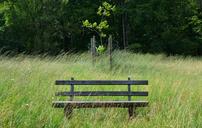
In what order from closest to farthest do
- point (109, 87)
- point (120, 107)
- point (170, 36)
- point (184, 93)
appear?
point (120, 107) < point (184, 93) < point (109, 87) < point (170, 36)

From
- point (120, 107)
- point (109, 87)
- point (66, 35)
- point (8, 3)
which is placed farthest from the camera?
point (66, 35)

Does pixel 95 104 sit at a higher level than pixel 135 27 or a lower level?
higher

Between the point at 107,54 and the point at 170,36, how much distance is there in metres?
19.5

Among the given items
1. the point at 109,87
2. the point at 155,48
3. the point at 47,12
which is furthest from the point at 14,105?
the point at 155,48

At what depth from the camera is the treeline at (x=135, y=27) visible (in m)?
29.1

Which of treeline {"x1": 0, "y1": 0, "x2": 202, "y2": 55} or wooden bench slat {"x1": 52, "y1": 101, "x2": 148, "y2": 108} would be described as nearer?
wooden bench slat {"x1": 52, "y1": 101, "x2": 148, "y2": 108}

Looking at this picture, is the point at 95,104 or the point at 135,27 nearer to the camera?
the point at 95,104

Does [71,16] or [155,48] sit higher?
[71,16]

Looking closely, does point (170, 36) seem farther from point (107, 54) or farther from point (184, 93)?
point (184, 93)

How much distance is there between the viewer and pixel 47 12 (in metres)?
27.3

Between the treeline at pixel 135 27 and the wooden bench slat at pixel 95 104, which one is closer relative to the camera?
the wooden bench slat at pixel 95 104

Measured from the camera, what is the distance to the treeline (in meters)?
29.1

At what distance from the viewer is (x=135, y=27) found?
36.1m

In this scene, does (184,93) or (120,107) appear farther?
(184,93)
